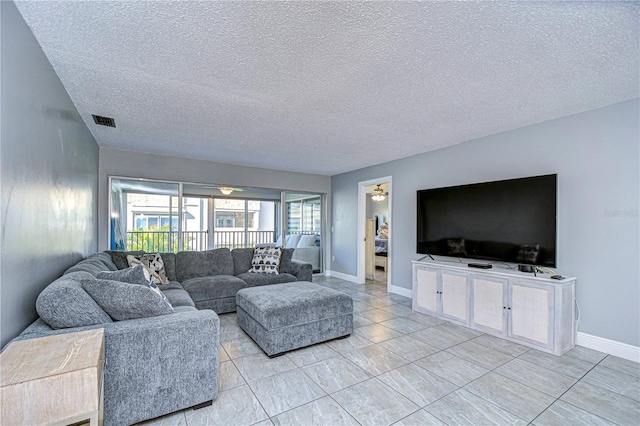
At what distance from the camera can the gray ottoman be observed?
2.68 meters

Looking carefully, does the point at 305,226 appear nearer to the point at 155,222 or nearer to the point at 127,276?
the point at 155,222

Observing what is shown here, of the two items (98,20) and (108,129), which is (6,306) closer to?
(98,20)

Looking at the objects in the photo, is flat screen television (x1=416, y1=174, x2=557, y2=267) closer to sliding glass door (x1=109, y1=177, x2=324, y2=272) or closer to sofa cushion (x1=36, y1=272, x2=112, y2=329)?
sliding glass door (x1=109, y1=177, x2=324, y2=272)

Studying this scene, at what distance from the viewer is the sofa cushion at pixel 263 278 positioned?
169 inches

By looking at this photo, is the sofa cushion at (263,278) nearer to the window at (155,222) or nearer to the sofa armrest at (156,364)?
the window at (155,222)

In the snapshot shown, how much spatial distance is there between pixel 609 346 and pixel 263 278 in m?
4.01

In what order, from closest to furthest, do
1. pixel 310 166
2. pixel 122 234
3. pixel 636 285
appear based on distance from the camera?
pixel 636 285, pixel 122 234, pixel 310 166

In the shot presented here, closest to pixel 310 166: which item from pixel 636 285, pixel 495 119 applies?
pixel 495 119

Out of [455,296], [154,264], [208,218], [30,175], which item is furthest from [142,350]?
[208,218]

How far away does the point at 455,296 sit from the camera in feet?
11.8

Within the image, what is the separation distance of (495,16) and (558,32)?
1.56ft

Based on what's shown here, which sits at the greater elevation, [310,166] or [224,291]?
[310,166]

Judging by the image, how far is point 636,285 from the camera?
102 inches

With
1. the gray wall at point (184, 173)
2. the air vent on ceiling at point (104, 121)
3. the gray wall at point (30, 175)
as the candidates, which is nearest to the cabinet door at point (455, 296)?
the gray wall at point (184, 173)
